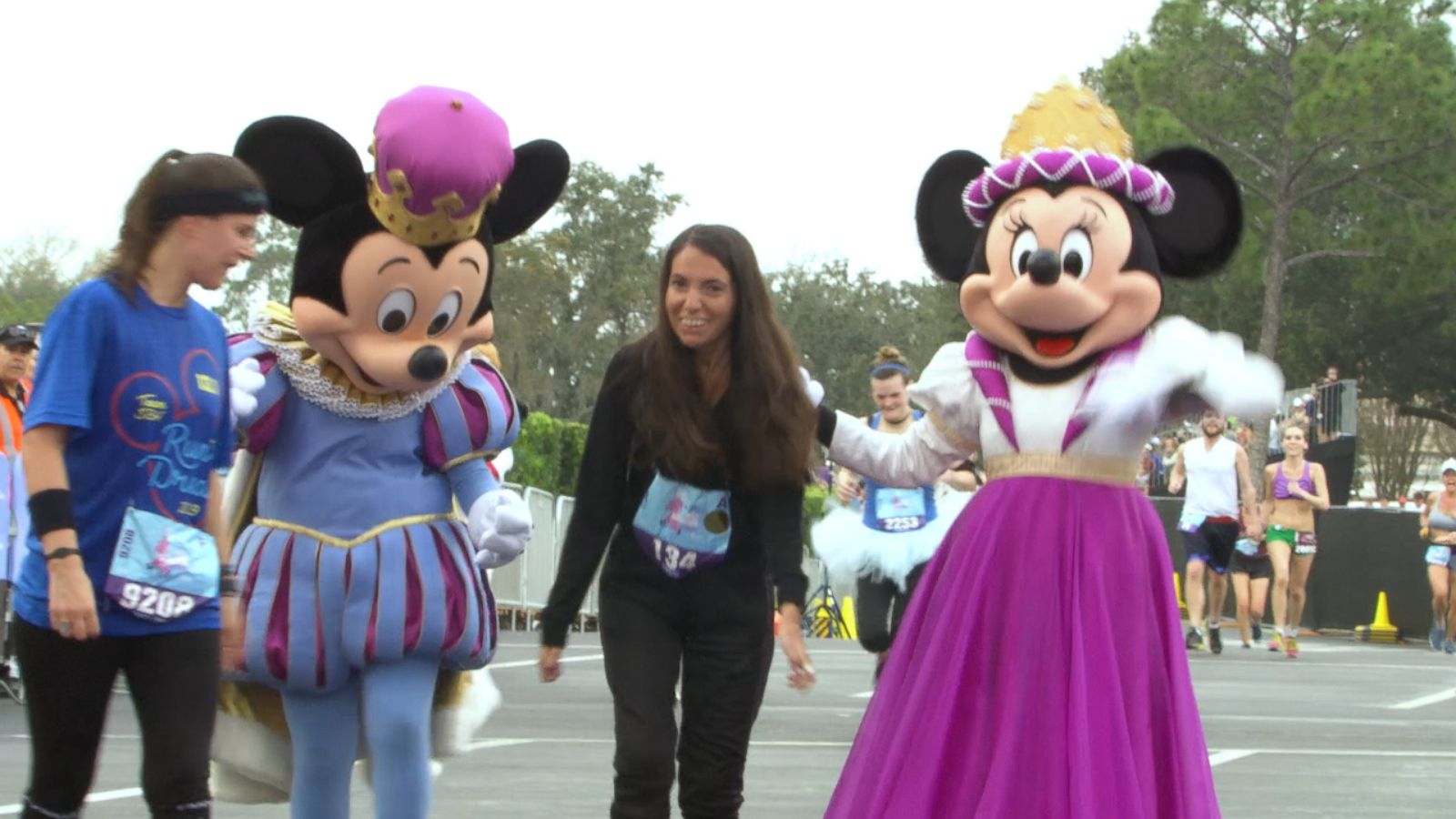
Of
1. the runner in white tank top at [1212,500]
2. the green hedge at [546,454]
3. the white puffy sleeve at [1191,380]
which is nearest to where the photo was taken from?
the white puffy sleeve at [1191,380]

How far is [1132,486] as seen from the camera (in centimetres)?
631

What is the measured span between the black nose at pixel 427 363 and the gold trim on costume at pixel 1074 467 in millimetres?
1523

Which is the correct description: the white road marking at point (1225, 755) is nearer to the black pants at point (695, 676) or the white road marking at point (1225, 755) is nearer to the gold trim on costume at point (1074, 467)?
the gold trim on costume at point (1074, 467)

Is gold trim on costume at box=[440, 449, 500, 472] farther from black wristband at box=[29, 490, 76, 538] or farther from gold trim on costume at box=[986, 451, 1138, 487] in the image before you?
gold trim on costume at box=[986, 451, 1138, 487]

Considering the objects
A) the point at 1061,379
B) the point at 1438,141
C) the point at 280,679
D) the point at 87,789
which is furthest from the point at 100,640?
the point at 1438,141

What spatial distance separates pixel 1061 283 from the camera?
6.30 meters

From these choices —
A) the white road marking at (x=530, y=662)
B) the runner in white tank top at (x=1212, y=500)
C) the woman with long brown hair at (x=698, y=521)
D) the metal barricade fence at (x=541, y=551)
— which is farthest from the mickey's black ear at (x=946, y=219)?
the metal barricade fence at (x=541, y=551)

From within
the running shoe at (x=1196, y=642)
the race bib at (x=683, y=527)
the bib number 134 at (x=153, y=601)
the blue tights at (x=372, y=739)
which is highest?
the race bib at (x=683, y=527)

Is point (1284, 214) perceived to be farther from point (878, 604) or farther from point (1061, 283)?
point (1061, 283)

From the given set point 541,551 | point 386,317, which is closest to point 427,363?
point 386,317

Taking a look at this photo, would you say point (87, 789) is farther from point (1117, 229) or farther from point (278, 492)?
point (1117, 229)

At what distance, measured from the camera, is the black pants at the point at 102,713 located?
5.23m

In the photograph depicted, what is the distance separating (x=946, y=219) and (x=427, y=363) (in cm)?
180

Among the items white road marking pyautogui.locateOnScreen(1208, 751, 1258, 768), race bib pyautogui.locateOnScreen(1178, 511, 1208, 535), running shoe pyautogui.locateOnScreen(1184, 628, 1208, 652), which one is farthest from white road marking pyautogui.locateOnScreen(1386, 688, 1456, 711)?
running shoe pyautogui.locateOnScreen(1184, 628, 1208, 652)
